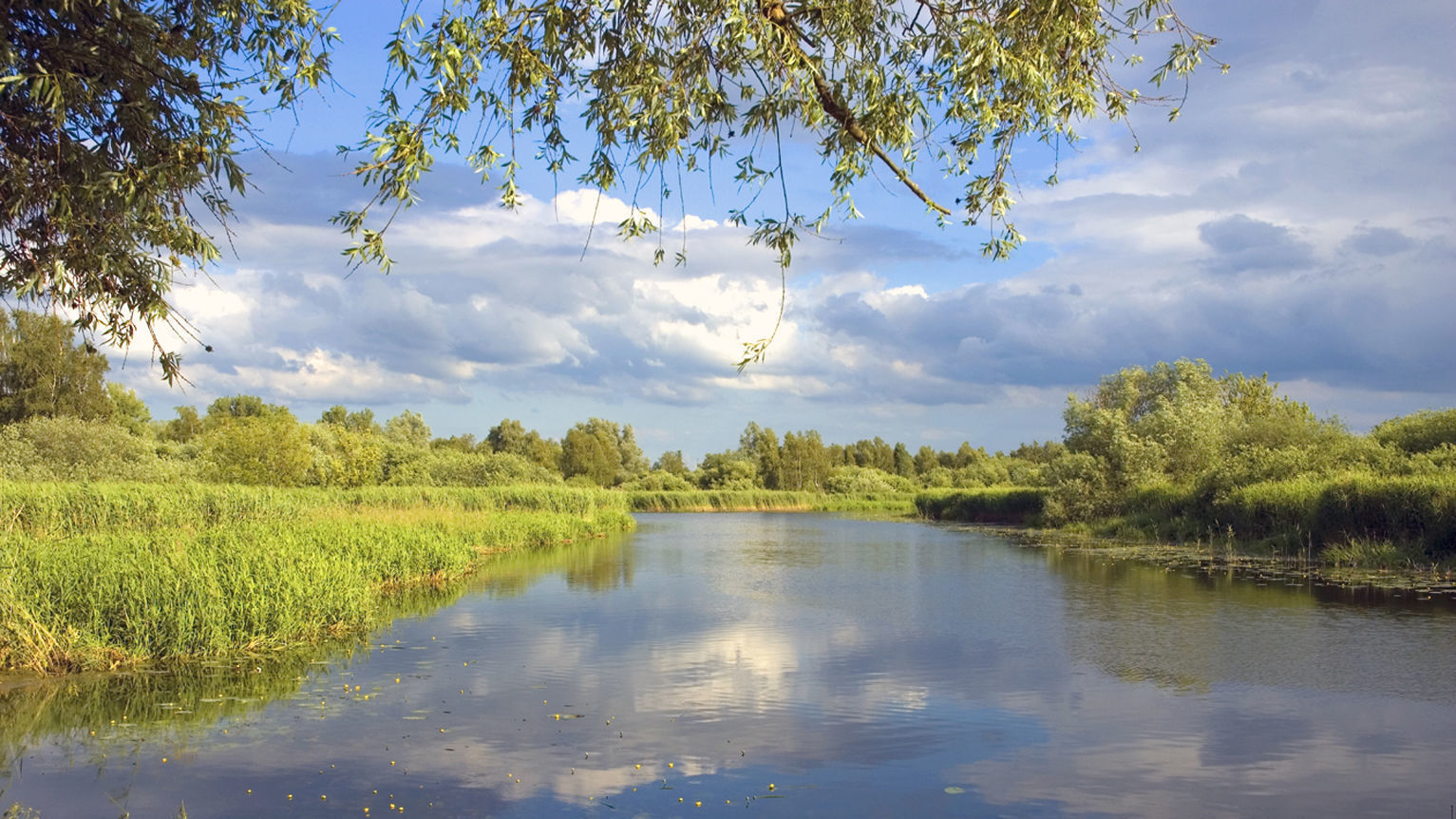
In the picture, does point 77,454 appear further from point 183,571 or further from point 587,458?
point 587,458

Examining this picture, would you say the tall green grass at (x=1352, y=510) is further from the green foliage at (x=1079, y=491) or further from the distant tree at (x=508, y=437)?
the distant tree at (x=508, y=437)

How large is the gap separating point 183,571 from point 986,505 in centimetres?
4602

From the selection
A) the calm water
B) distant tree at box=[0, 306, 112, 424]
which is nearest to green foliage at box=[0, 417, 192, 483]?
distant tree at box=[0, 306, 112, 424]

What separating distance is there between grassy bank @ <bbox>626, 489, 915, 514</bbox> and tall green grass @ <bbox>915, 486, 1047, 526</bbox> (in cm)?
1019

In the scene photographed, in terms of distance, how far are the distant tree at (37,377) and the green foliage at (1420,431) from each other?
2122 inches

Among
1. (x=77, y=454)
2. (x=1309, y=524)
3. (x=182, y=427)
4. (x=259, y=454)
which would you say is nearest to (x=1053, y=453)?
(x=1309, y=524)

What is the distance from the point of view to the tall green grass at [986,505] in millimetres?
48125

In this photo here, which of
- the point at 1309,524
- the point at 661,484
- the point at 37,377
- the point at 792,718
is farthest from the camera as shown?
the point at 661,484

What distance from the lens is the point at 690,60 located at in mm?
6777

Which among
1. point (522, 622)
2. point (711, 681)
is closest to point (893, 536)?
point (522, 622)

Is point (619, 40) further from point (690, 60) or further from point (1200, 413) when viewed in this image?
point (1200, 413)

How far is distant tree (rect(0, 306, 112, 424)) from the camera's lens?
47062mm

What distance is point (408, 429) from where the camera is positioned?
Result: 284ft

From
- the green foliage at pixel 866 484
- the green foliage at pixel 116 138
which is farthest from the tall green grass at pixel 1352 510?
the green foliage at pixel 866 484
